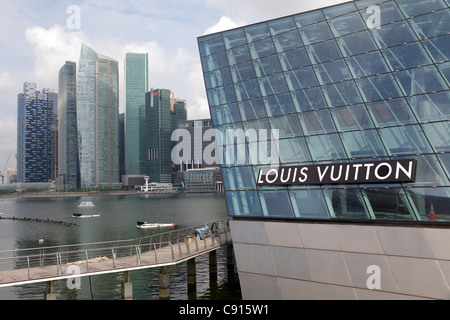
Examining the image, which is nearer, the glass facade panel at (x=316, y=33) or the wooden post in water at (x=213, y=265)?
the glass facade panel at (x=316, y=33)

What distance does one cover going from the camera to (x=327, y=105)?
867 inches

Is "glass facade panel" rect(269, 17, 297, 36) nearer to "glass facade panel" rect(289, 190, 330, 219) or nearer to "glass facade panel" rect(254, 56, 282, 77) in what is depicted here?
"glass facade panel" rect(254, 56, 282, 77)

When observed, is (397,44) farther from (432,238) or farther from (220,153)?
(220,153)

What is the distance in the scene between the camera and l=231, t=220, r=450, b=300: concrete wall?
16969 millimetres

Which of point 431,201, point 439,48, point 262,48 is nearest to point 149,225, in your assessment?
→ point 262,48

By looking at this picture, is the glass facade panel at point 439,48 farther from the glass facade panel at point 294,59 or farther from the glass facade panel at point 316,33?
the glass facade panel at point 294,59

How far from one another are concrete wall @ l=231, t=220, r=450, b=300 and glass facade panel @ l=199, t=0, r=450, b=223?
863 millimetres

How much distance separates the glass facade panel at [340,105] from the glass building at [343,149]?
66mm

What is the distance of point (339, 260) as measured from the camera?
1944cm

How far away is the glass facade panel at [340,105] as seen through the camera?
60.7ft

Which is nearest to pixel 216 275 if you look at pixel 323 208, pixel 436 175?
pixel 323 208

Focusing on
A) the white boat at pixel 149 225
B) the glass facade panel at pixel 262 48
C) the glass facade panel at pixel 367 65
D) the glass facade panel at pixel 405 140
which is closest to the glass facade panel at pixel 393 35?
the glass facade panel at pixel 367 65

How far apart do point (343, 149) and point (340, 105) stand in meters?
2.67
